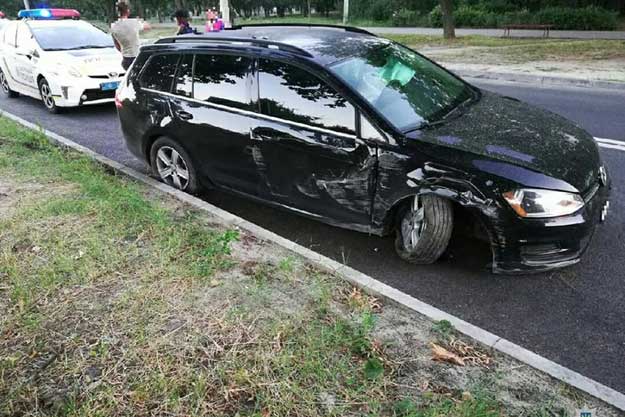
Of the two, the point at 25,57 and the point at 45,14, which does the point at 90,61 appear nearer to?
the point at 25,57

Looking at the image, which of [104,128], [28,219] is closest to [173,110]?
[28,219]

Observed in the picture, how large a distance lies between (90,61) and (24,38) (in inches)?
73.6

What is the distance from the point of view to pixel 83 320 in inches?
119

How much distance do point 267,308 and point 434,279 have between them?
4.19ft

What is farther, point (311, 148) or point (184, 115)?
point (184, 115)

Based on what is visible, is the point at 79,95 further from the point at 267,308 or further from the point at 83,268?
the point at 267,308

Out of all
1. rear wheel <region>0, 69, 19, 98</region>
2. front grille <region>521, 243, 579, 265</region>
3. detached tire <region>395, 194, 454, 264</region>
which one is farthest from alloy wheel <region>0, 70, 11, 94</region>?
front grille <region>521, 243, 579, 265</region>

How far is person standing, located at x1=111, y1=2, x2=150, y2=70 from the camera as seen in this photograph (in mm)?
8406

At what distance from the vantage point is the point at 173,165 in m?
5.14

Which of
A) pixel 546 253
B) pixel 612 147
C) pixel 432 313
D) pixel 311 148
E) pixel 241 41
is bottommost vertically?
pixel 432 313

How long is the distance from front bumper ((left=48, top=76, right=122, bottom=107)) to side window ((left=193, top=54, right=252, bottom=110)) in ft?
15.9

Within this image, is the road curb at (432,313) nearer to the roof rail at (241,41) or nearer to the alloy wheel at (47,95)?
the roof rail at (241,41)

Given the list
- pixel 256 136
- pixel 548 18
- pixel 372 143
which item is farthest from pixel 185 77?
pixel 548 18

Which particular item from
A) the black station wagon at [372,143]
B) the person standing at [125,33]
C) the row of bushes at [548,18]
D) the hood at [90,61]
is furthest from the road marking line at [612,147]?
the row of bushes at [548,18]
